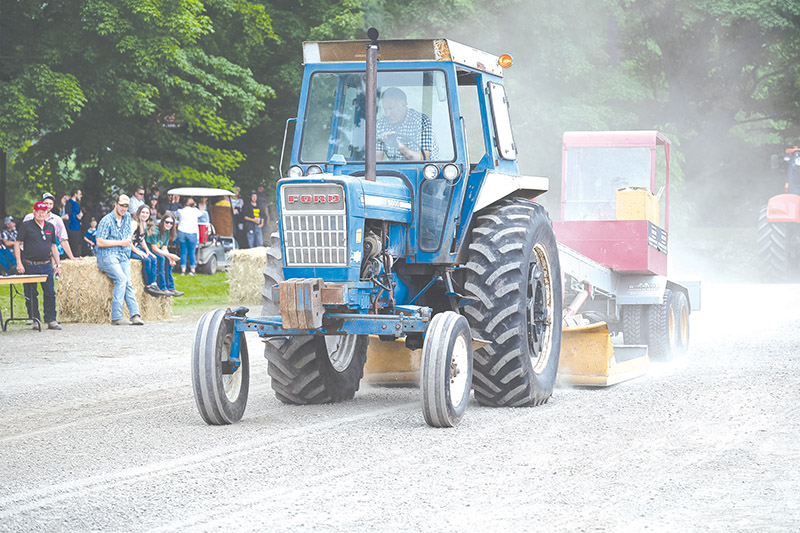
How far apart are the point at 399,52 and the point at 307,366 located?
7.55ft

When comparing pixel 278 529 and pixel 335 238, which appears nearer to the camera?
pixel 278 529

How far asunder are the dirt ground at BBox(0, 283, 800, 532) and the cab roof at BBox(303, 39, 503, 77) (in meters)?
2.47

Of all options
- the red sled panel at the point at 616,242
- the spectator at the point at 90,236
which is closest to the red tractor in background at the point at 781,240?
the red sled panel at the point at 616,242

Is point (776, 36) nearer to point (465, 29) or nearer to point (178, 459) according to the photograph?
point (465, 29)

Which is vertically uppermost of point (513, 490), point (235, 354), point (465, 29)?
point (465, 29)

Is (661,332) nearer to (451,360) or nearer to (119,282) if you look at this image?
(451,360)

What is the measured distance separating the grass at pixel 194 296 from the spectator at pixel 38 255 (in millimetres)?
1858

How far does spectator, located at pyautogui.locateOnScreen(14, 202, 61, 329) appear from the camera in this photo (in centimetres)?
1564

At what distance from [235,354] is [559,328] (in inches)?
108

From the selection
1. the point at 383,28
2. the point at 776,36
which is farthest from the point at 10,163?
the point at 776,36

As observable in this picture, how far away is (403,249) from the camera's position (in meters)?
8.26

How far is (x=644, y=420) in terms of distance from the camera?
7789mm

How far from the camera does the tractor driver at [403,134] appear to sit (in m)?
8.39

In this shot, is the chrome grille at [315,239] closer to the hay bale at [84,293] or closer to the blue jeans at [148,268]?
the hay bale at [84,293]
